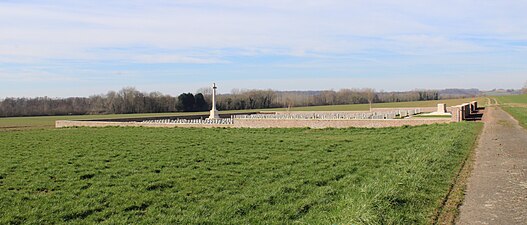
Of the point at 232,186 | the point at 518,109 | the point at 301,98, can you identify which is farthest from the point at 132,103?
the point at 232,186

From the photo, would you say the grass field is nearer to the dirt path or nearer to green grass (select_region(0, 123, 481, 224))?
the dirt path

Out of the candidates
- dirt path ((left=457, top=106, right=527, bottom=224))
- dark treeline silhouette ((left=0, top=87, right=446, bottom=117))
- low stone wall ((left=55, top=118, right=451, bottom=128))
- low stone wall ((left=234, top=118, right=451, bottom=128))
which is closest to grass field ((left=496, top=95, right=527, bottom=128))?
low stone wall ((left=55, top=118, right=451, bottom=128))

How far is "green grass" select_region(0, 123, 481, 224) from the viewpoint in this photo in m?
6.18

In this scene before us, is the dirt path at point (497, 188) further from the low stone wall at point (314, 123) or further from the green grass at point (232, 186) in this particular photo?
the low stone wall at point (314, 123)

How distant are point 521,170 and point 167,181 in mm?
6937

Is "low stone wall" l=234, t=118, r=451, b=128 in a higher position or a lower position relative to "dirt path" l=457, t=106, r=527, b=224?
higher

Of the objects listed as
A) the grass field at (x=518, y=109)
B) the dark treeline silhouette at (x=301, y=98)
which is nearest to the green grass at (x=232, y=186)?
the grass field at (x=518, y=109)

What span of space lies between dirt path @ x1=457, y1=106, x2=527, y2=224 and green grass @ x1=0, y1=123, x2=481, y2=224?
439 mm

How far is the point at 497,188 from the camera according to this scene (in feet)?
24.6

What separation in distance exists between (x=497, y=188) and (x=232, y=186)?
14.4 ft

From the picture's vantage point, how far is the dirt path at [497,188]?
576 cm

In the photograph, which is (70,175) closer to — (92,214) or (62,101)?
(92,214)

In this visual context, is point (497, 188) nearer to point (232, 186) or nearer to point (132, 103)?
point (232, 186)

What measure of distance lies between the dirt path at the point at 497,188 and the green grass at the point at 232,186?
0.44 m
